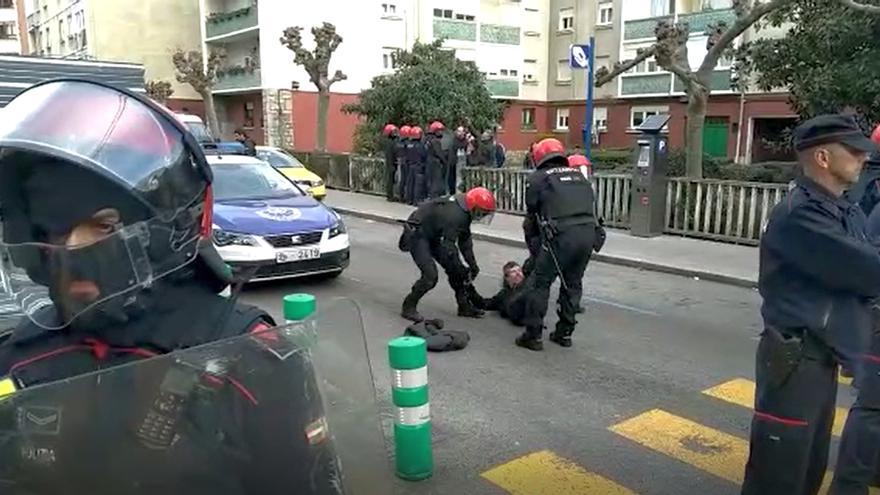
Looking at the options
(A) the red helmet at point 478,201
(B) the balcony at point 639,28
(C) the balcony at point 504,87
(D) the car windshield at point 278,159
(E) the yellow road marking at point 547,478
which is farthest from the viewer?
(C) the balcony at point 504,87

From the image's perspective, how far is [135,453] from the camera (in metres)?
1.14

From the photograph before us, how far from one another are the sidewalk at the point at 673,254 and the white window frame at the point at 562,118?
2533 cm

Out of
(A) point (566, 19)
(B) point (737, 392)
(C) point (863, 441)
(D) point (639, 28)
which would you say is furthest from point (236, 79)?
(C) point (863, 441)

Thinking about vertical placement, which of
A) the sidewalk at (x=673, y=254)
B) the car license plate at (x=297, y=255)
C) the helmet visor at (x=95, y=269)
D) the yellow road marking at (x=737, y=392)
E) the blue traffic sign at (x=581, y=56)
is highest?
the blue traffic sign at (x=581, y=56)

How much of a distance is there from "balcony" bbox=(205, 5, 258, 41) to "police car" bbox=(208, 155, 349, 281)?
25.2 meters

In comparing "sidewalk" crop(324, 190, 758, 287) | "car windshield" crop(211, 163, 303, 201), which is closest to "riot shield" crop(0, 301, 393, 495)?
"car windshield" crop(211, 163, 303, 201)

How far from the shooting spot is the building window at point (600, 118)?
115 ft

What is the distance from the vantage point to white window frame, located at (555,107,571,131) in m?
37.6

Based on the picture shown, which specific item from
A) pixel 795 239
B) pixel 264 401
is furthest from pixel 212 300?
pixel 795 239

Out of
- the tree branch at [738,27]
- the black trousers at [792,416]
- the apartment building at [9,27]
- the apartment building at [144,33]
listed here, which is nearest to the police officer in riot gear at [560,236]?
the black trousers at [792,416]

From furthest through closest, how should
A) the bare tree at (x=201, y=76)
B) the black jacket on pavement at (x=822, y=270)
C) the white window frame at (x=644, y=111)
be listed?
the white window frame at (x=644, y=111) → the bare tree at (x=201, y=76) → the black jacket on pavement at (x=822, y=270)

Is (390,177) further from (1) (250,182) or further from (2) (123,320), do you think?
(2) (123,320)

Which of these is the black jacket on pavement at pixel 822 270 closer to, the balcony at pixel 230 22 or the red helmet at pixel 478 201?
the red helmet at pixel 478 201

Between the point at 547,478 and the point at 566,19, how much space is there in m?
36.8
